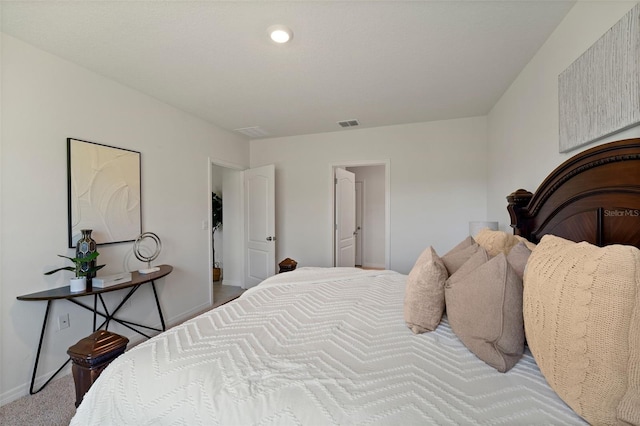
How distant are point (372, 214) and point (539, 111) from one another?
4384 mm

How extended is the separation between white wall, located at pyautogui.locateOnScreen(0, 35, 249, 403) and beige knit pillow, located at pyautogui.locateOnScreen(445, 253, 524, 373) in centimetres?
286

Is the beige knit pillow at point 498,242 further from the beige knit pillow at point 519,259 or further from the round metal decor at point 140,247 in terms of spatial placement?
the round metal decor at point 140,247

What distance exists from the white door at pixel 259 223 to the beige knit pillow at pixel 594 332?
11.8 ft

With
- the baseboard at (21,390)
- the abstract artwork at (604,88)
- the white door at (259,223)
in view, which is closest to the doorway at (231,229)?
the white door at (259,223)

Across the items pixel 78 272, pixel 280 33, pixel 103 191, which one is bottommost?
pixel 78 272

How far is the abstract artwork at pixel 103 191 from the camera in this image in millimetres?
2211

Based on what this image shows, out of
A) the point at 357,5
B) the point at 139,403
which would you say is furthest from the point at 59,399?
the point at 357,5

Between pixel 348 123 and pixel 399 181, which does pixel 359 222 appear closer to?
pixel 399 181

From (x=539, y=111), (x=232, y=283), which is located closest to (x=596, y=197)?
(x=539, y=111)

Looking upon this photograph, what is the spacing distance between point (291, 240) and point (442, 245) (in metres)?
2.29

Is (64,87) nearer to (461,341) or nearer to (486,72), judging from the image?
(461,341)

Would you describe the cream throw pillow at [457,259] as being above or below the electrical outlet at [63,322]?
above

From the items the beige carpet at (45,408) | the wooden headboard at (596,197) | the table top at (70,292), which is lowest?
the beige carpet at (45,408)

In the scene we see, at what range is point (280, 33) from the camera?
70.1 inches
